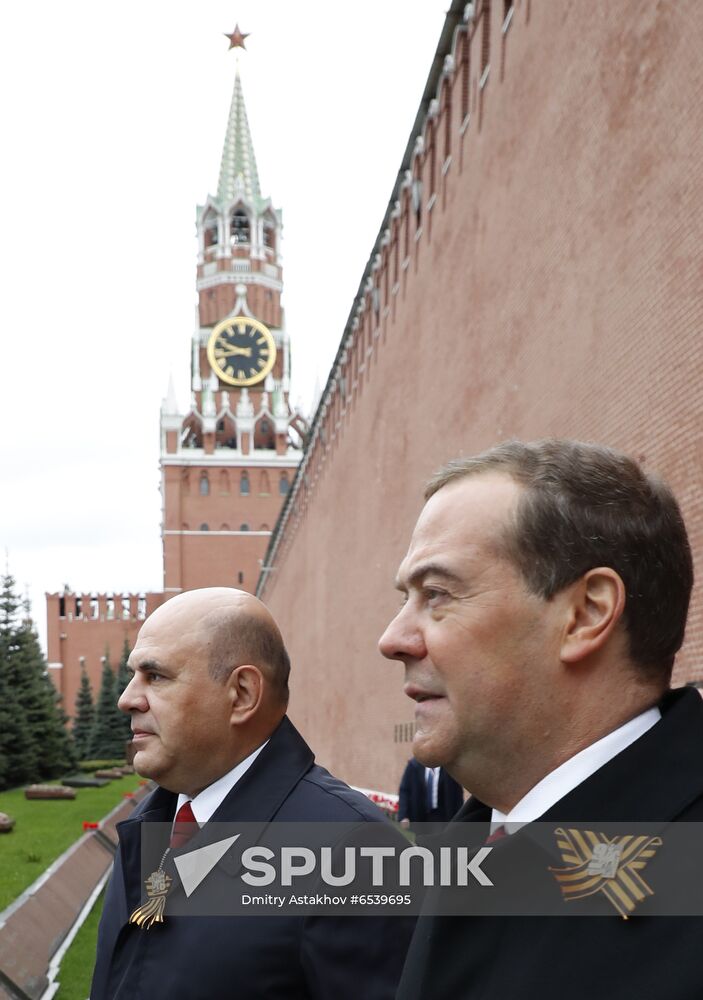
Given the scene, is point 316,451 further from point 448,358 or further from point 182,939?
point 182,939

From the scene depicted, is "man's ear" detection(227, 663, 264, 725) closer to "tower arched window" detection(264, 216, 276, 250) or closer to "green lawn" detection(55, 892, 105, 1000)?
"green lawn" detection(55, 892, 105, 1000)

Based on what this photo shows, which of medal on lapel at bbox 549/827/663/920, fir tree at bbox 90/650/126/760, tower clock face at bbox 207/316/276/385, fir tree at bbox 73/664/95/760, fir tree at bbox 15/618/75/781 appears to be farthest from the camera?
tower clock face at bbox 207/316/276/385

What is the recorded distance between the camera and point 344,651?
18.3 m

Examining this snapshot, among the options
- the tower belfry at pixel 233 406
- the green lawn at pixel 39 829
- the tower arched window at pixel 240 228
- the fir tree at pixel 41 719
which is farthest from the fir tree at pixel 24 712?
the tower arched window at pixel 240 228

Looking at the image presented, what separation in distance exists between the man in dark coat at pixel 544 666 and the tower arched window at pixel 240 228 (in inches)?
2684

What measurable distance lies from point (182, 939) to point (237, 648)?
1.86ft

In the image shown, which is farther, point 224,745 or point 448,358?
point 448,358

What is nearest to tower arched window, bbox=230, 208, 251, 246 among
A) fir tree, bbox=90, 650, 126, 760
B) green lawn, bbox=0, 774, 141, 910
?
fir tree, bbox=90, 650, 126, 760

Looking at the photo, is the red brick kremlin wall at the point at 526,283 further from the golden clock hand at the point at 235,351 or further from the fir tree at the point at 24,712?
the golden clock hand at the point at 235,351

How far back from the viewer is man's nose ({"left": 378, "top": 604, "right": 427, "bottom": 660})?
4.60ft

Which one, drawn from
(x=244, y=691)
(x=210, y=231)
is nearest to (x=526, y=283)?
(x=244, y=691)

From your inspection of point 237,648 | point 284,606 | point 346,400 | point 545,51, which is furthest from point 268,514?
point 237,648

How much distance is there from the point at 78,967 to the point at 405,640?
191 inches

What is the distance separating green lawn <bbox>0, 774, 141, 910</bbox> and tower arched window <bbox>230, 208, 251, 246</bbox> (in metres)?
52.1
